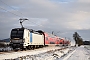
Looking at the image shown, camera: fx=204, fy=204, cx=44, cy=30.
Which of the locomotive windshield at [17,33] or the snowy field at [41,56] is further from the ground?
the locomotive windshield at [17,33]

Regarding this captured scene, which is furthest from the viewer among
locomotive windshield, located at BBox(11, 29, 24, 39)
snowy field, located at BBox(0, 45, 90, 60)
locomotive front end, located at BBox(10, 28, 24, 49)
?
locomotive windshield, located at BBox(11, 29, 24, 39)

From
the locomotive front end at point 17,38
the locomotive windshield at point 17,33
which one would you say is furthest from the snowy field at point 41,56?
the locomotive windshield at point 17,33

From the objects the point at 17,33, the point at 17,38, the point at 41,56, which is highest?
the point at 17,33

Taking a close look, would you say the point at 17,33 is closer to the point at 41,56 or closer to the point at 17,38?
the point at 17,38

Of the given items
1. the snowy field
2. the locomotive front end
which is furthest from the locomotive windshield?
the snowy field

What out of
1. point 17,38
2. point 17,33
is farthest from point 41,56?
point 17,33

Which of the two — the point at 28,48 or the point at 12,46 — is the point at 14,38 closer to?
the point at 12,46

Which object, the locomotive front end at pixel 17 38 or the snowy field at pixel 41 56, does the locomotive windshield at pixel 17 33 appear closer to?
the locomotive front end at pixel 17 38

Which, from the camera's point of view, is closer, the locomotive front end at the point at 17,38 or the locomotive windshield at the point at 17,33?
the locomotive front end at the point at 17,38

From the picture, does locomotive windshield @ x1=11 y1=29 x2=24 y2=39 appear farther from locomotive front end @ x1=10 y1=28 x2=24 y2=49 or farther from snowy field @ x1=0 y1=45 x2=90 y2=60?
snowy field @ x1=0 y1=45 x2=90 y2=60

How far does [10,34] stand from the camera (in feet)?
112

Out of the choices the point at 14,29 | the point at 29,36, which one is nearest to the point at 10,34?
the point at 14,29

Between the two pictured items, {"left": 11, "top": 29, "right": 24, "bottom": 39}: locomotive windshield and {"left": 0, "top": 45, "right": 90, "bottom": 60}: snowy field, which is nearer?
{"left": 0, "top": 45, "right": 90, "bottom": 60}: snowy field

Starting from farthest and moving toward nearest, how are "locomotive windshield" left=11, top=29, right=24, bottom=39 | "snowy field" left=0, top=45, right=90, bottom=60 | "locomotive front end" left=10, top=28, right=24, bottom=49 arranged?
"locomotive windshield" left=11, top=29, right=24, bottom=39, "locomotive front end" left=10, top=28, right=24, bottom=49, "snowy field" left=0, top=45, right=90, bottom=60
